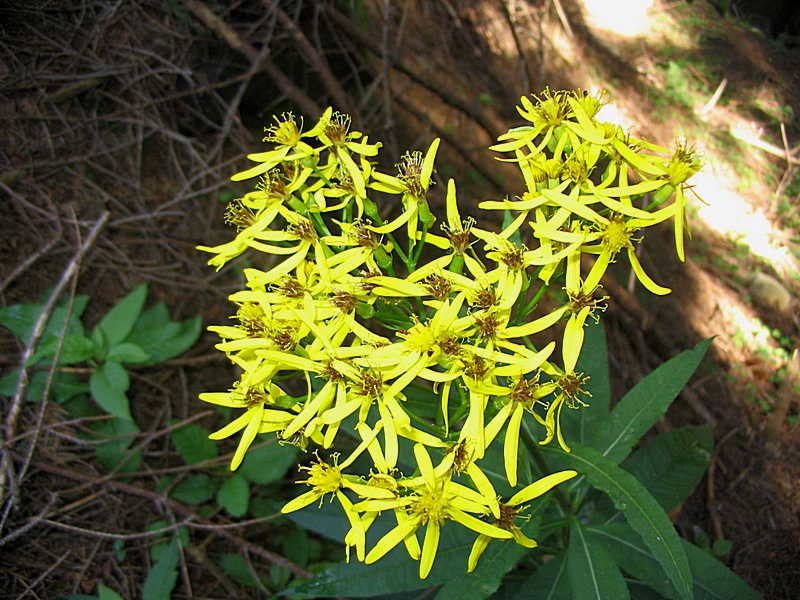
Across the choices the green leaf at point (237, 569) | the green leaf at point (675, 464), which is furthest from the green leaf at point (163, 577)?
the green leaf at point (675, 464)

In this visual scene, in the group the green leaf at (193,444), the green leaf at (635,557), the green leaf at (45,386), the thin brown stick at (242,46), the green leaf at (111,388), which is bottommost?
the green leaf at (45,386)

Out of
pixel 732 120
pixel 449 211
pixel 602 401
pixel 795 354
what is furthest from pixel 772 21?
pixel 449 211

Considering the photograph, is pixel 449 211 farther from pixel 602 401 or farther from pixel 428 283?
pixel 602 401

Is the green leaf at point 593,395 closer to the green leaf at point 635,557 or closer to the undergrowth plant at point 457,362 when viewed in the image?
the undergrowth plant at point 457,362

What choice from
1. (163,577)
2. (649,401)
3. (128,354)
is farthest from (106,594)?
(649,401)

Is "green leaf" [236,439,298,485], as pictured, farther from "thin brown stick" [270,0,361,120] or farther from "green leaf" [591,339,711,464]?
"thin brown stick" [270,0,361,120]
